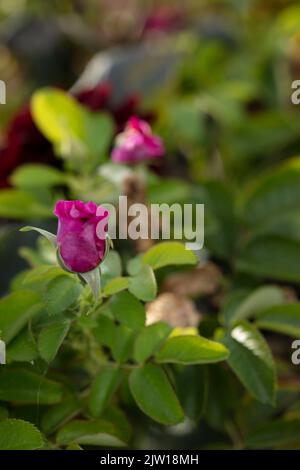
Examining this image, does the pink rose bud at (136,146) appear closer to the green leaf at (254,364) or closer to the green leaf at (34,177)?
the green leaf at (34,177)

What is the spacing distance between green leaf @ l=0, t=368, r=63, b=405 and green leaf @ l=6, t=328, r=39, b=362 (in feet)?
0.05

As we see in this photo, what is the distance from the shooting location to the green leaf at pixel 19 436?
0.58 meters

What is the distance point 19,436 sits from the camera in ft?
1.93

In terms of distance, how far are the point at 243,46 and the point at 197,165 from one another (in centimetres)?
41

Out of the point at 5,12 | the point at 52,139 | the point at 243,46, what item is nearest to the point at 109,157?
the point at 52,139

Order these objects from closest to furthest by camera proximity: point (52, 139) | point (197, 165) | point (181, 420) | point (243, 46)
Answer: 1. point (181, 420)
2. point (52, 139)
3. point (197, 165)
4. point (243, 46)

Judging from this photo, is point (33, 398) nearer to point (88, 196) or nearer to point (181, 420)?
point (181, 420)

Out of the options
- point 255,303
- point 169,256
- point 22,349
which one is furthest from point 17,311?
point 255,303

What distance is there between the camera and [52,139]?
39.9 inches

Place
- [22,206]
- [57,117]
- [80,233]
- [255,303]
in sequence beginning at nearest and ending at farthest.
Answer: [80,233] → [255,303] → [22,206] → [57,117]

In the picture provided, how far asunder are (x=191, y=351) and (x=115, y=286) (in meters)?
0.08

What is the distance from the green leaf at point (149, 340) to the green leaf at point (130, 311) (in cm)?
2
